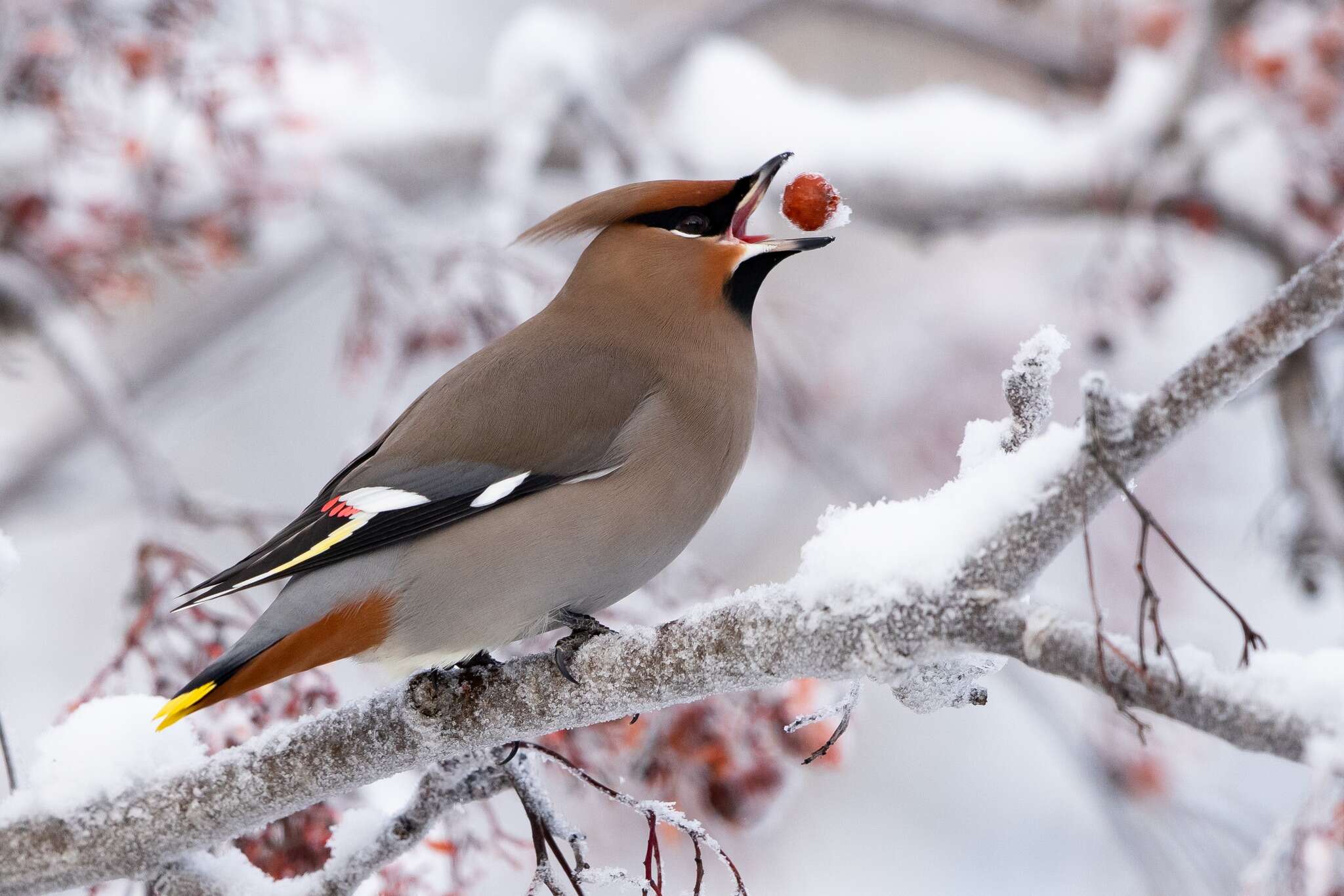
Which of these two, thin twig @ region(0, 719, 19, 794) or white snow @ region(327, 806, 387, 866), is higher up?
thin twig @ region(0, 719, 19, 794)

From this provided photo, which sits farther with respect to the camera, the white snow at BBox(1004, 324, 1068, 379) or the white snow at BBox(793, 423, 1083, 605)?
the white snow at BBox(1004, 324, 1068, 379)

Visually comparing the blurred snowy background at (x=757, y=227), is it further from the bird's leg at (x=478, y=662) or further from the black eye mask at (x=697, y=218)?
the black eye mask at (x=697, y=218)

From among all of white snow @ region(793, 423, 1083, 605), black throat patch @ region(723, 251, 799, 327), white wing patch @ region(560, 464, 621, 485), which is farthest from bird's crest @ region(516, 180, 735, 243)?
white snow @ region(793, 423, 1083, 605)

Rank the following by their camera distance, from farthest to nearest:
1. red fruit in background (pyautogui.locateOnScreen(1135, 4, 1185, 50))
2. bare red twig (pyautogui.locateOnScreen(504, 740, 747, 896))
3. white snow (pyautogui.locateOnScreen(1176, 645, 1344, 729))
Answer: red fruit in background (pyautogui.locateOnScreen(1135, 4, 1185, 50)), bare red twig (pyautogui.locateOnScreen(504, 740, 747, 896)), white snow (pyautogui.locateOnScreen(1176, 645, 1344, 729))

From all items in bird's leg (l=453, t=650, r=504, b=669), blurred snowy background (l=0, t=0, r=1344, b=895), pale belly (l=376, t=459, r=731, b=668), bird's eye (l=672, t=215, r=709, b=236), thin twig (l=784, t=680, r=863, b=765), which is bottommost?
thin twig (l=784, t=680, r=863, b=765)

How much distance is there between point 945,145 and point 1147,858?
2290 millimetres

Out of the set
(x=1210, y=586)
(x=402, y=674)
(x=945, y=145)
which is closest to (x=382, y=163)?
(x=945, y=145)

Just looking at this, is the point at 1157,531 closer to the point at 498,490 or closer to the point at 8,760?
the point at 498,490

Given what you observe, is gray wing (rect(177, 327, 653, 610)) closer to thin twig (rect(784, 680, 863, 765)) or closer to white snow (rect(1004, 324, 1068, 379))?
thin twig (rect(784, 680, 863, 765))

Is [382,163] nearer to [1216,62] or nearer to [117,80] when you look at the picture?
[117,80]

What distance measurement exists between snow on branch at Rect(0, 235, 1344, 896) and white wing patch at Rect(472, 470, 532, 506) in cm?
30

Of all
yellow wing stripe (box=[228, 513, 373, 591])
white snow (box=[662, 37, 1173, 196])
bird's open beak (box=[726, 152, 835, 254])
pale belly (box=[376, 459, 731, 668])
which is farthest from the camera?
white snow (box=[662, 37, 1173, 196])

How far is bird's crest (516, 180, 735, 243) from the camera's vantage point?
2527mm

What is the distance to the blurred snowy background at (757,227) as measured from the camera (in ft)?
10.6
